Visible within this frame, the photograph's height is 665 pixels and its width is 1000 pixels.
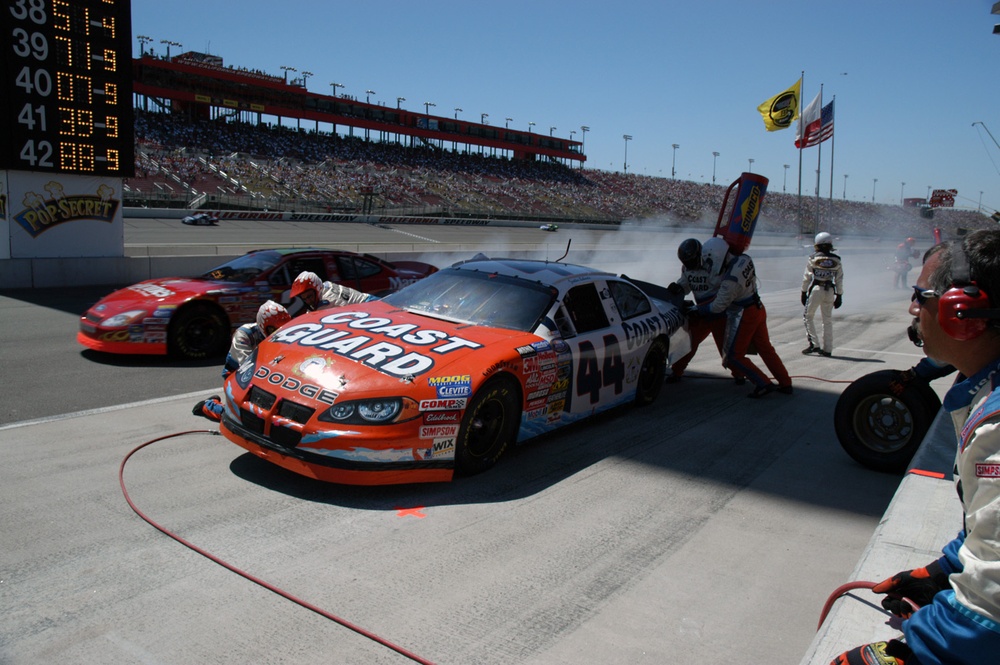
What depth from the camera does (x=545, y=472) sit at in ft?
17.2

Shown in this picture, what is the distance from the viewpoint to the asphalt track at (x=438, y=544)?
3.08 metres

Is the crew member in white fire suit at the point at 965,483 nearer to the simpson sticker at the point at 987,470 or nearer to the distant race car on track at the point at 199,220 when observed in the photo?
the simpson sticker at the point at 987,470

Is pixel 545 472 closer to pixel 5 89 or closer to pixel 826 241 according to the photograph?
pixel 826 241

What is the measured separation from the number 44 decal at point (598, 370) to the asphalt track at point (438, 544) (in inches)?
15.0

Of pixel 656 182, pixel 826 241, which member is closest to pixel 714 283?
pixel 826 241

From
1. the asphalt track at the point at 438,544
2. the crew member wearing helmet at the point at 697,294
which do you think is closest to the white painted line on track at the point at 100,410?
the asphalt track at the point at 438,544

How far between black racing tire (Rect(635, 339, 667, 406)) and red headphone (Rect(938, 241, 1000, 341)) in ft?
16.3

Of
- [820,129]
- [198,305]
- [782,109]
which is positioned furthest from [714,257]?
[820,129]

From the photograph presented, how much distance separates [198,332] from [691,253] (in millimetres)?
5884

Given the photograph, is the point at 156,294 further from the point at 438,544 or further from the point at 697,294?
the point at 697,294

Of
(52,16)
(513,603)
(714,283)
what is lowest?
(513,603)

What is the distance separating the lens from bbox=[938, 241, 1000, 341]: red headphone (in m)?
1.92

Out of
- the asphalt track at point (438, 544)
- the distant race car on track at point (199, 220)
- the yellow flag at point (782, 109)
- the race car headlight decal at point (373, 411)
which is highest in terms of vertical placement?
the yellow flag at point (782, 109)

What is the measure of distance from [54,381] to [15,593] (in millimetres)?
4814
